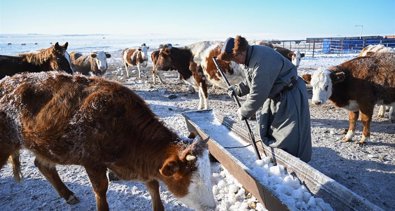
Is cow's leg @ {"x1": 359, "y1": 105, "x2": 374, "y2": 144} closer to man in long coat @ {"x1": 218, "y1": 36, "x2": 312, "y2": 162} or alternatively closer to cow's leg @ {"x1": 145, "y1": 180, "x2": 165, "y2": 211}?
man in long coat @ {"x1": 218, "y1": 36, "x2": 312, "y2": 162}

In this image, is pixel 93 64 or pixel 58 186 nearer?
pixel 58 186

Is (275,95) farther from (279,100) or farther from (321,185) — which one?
(321,185)

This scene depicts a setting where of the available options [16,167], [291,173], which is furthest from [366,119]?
[16,167]

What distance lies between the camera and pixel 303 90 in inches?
169

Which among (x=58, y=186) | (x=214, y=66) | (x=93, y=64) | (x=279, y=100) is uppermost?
(x=214, y=66)

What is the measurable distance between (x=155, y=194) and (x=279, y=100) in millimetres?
2043

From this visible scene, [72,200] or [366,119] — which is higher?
[366,119]

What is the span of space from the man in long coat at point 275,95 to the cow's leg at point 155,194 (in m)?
1.51

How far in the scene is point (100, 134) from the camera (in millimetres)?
3064

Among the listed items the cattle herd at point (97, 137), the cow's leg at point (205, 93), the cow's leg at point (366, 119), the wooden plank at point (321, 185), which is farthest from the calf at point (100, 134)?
the cow's leg at point (205, 93)

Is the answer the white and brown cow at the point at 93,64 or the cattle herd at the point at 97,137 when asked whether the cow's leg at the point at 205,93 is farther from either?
the white and brown cow at the point at 93,64

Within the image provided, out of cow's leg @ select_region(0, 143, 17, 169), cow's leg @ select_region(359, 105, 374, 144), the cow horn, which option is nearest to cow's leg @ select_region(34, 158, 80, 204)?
cow's leg @ select_region(0, 143, 17, 169)

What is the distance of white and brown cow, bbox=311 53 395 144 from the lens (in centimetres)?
586

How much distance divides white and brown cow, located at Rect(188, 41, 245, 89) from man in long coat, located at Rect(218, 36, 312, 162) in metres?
3.95
